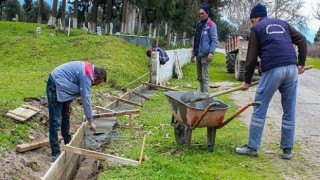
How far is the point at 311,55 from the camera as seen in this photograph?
2448 inches

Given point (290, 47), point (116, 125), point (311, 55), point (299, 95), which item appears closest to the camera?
point (290, 47)

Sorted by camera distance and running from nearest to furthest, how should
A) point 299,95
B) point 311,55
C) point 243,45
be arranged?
point 299,95, point 243,45, point 311,55

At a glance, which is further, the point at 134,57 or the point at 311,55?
the point at 311,55

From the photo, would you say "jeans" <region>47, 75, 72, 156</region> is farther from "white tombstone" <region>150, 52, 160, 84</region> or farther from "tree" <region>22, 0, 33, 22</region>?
"tree" <region>22, 0, 33, 22</region>

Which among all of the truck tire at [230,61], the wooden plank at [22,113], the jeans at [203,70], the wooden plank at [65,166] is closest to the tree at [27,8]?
the truck tire at [230,61]

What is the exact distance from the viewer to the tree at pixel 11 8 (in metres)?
57.7

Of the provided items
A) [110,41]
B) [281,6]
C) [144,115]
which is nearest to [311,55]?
[281,6]

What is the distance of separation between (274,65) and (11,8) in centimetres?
5653

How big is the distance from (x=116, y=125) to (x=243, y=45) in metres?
11.2

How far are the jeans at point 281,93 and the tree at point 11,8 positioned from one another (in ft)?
182

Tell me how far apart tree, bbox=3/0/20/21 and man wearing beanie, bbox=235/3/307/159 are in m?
55.4

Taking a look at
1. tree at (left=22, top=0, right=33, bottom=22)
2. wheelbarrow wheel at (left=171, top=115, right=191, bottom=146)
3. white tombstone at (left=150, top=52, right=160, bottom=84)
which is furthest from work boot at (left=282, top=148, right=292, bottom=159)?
tree at (left=22, top=0, right=33, bottom=22)

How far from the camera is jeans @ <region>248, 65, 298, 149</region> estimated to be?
6.42 meters

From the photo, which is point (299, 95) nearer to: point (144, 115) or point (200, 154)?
point (144, 115)
